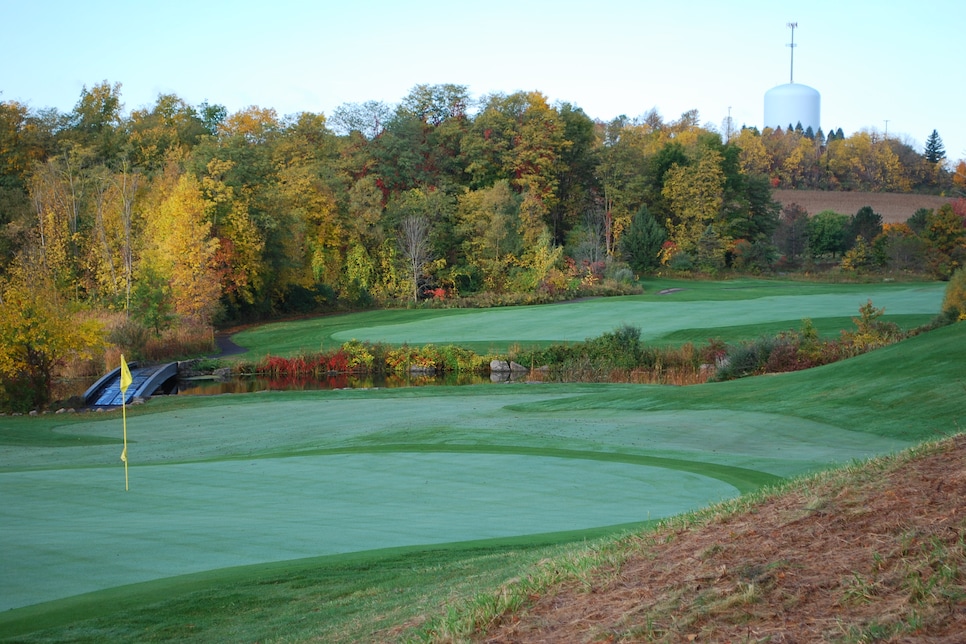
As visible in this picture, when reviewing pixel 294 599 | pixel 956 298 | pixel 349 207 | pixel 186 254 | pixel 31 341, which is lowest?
pixel 294 599

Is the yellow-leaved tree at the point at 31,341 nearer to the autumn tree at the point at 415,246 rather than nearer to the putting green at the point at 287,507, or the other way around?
the putting green at the point at 287,507

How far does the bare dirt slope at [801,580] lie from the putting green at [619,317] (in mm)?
32212

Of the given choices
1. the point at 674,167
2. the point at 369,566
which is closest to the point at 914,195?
the point at 674,167

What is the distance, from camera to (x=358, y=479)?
12711 millimetres

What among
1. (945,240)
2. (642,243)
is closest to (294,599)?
(642,243)

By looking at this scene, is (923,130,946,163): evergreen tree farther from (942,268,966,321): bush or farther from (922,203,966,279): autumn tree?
(942,268,966,321): bush

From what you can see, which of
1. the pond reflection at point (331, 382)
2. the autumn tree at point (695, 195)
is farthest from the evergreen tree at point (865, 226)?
the pond reflection at point (331, 382)

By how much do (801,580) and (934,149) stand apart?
12615cm

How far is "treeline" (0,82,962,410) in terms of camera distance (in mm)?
50156

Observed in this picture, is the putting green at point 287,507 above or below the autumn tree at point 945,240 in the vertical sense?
below

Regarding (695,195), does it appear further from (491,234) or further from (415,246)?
(415,246)

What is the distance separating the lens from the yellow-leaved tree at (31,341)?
2639 cm

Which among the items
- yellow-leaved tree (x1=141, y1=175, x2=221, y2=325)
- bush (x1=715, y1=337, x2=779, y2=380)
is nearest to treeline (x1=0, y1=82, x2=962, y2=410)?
yellow-leaved tree (x1=141, y1=175, x2=221, y2=325)

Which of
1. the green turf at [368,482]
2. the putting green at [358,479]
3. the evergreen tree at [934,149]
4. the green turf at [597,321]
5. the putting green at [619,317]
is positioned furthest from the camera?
the evergreen tree at [934,149]
